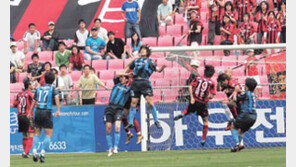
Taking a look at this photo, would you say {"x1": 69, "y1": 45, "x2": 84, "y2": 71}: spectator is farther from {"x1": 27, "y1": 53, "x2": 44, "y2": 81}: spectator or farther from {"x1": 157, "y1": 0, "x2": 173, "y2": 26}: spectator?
{"x1": 157, "y1": 0, "x2": 173, "y2": 26}: spectator

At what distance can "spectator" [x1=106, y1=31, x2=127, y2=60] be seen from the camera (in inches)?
765

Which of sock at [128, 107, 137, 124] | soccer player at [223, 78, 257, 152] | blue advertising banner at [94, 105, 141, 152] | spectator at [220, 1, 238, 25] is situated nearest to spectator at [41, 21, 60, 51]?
blue advertising banner at [94, 105, 141, 152]

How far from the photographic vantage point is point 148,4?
2225 centimetres

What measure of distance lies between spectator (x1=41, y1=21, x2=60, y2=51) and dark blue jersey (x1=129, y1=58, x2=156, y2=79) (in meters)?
7.99

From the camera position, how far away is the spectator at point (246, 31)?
18.8 meters

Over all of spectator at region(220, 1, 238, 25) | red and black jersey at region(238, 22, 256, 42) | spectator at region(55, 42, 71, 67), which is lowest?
spectator at region(55, 42, 71, 67)

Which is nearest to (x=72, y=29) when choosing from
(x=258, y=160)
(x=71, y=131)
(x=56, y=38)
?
(x=56, y=38)

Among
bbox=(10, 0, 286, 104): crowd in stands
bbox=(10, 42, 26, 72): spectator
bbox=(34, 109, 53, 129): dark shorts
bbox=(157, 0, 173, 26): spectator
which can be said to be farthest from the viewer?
bbox=(157, 0, 173, 26): spectator

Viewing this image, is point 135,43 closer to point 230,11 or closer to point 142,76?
point 230,11

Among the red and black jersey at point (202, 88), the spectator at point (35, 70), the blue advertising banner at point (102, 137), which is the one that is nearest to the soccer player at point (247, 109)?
the red and black jersey at point (202, 88)

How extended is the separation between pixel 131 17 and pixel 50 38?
302cm

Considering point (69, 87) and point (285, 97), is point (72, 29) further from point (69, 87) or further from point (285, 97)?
point (285, 97)

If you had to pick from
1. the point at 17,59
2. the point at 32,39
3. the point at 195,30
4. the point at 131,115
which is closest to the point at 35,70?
the point at 17,59

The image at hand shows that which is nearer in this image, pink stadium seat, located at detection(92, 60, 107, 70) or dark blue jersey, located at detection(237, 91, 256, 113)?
dark blue jersey, located at detection(237, 91, 256, 113)
